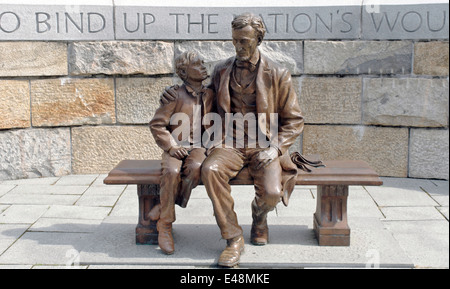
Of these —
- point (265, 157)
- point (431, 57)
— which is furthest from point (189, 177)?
point (431, 57)

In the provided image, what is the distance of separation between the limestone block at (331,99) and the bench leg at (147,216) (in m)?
2.61

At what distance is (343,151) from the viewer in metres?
5.78

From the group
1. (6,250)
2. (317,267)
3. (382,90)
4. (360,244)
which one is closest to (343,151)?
(382,90)

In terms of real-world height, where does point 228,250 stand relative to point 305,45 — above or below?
below

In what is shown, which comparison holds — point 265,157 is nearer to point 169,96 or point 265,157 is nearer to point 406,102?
point 169,96

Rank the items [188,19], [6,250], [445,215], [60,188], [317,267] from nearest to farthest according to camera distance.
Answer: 1. [317,267]
2. [6,250]
3. [445,215]
4. [60,188]
5. [188,19]

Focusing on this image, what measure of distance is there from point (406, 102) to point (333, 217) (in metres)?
2.47

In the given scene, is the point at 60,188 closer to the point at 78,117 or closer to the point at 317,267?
the point at 78,117

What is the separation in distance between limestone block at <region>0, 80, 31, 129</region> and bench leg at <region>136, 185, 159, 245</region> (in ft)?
8.54

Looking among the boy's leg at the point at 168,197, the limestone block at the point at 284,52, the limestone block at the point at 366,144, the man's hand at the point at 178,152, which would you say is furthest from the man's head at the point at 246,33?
the limestone block at the point at 366,144

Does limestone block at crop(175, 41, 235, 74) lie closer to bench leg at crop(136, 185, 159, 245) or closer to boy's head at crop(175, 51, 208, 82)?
boy's head at crop(175, 51, 208, 82)

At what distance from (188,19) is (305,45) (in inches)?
52.4

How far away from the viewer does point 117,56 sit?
5676 millimetres

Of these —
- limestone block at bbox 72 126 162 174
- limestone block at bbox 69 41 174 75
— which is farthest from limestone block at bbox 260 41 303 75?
limestone block at bbox 72 126 162 174
